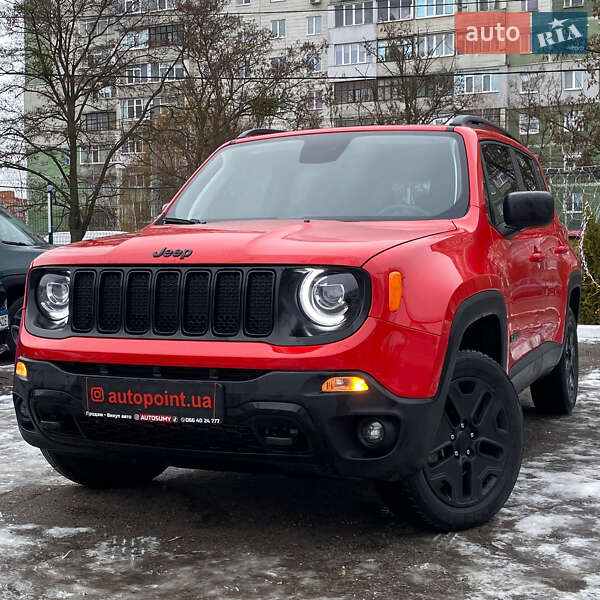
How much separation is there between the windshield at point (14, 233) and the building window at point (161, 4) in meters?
21.4

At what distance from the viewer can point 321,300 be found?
3.79m

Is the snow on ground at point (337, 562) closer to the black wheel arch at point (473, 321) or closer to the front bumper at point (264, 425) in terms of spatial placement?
the front bumper at point (264, 425)

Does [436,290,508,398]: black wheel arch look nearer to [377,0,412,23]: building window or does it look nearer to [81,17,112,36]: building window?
[81,17,112,36]: building window

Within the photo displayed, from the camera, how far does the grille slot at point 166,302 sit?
3.97 metres

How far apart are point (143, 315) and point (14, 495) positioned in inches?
60.7

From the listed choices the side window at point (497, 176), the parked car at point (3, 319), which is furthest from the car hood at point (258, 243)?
the parked car at point (3, 319)

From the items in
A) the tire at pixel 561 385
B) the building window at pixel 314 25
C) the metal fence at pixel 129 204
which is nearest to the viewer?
the tire at pixel 561 385

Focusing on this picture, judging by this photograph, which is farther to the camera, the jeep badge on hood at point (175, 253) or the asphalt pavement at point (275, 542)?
the jeep badge on hood at point (175, 253)

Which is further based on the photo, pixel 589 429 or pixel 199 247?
pixel 589 429

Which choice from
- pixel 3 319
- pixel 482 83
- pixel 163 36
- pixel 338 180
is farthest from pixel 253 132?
pixel 482 83

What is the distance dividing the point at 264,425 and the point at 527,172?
3.39 m

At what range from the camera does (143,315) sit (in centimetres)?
404

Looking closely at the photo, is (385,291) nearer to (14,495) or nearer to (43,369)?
(43,369)

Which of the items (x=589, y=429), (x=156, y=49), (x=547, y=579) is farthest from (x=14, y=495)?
(x=156, y=49)
